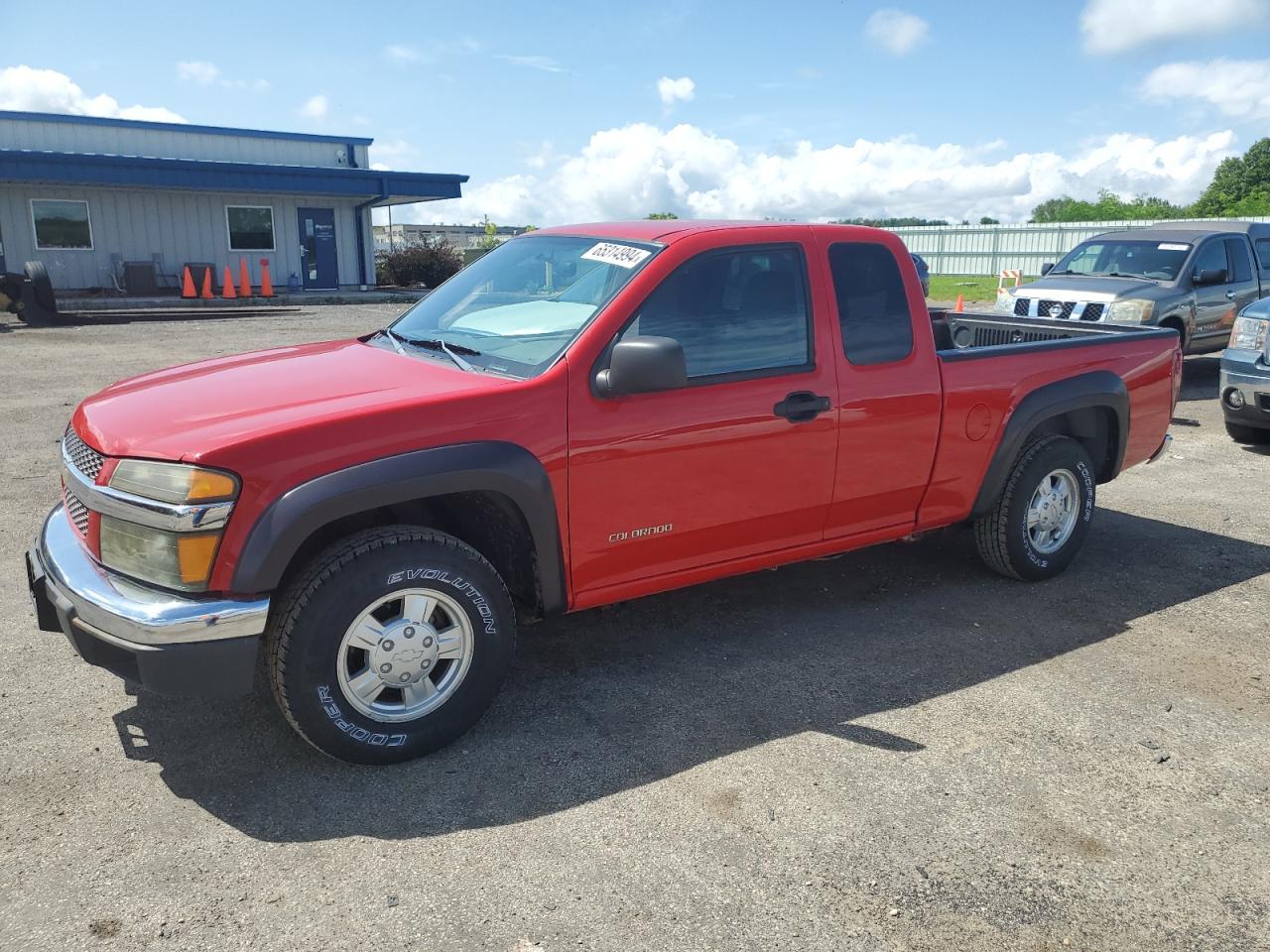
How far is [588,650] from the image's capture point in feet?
14.8

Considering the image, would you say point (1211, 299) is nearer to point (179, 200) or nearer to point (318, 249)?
point (318, 249)

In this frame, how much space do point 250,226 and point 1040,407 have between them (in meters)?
A: 27.5

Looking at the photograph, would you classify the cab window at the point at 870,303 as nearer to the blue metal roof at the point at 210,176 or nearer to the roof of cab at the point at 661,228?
the roof of cab at the point at 661,228

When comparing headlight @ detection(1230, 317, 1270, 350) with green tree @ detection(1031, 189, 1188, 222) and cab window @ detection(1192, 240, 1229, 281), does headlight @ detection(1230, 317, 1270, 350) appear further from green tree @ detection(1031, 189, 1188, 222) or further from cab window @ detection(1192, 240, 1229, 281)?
green tree @ detection(1031, 189, 1188, 222)

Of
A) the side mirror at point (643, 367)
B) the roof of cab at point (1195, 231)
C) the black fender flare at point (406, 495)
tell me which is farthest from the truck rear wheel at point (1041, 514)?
the roof of cab at point (1195, 231)

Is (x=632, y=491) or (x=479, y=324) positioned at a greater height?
(x=479, y=324)

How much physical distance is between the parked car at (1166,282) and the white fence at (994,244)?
25.3 m

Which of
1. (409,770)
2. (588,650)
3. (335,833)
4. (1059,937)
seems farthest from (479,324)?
(1059,937)

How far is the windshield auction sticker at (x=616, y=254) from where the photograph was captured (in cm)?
399

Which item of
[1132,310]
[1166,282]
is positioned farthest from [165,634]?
[1166,282]

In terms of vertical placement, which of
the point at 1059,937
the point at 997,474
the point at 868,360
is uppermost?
the point at 868,360

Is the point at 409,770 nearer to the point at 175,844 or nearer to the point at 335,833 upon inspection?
the point at 335,833

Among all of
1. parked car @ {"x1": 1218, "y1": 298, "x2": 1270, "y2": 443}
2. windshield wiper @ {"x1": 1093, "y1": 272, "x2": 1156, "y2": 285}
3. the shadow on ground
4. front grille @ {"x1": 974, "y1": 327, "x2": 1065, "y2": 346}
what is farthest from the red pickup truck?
windshield wiper @ {"x1": 1093, "y1": 272, "x2": 1156, "y2": 285}

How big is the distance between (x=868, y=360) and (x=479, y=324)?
1704mm
